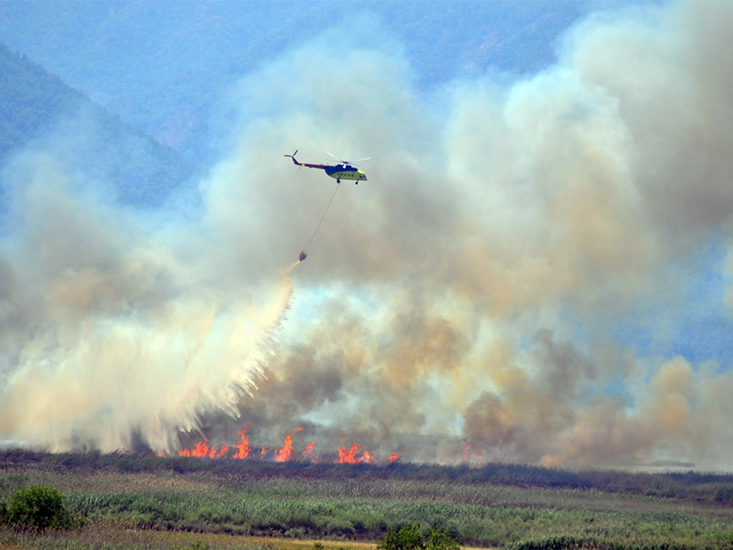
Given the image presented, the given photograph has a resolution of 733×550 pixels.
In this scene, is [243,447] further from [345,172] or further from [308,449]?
[345,172]

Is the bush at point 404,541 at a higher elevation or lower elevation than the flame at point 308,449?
lower

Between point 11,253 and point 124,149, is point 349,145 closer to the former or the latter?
point 11,253

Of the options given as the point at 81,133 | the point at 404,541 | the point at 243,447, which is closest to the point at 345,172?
the point at 243,447

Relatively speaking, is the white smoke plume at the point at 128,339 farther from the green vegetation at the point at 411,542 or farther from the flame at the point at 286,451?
the green vegetation at the point at 411,542

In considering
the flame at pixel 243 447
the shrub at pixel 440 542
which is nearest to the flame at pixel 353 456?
the flame at pixel 243 447

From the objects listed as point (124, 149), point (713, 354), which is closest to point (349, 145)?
point (713, 354)

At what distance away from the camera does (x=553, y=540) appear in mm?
49844

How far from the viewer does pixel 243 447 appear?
74.2 m

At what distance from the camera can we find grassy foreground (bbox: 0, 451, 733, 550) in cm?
5019

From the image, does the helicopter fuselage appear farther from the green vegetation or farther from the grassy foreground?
the green vegetation

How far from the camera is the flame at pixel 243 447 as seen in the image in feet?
241

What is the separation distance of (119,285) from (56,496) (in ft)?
153

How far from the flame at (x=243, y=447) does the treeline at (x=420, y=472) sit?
7.41 feet

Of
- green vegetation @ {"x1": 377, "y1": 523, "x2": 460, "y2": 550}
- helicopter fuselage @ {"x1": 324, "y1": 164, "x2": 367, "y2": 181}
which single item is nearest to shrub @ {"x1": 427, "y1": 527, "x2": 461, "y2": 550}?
green vegetation @ {"x1": 377, "y1": 523, "x2": 460, "y2": 550}
